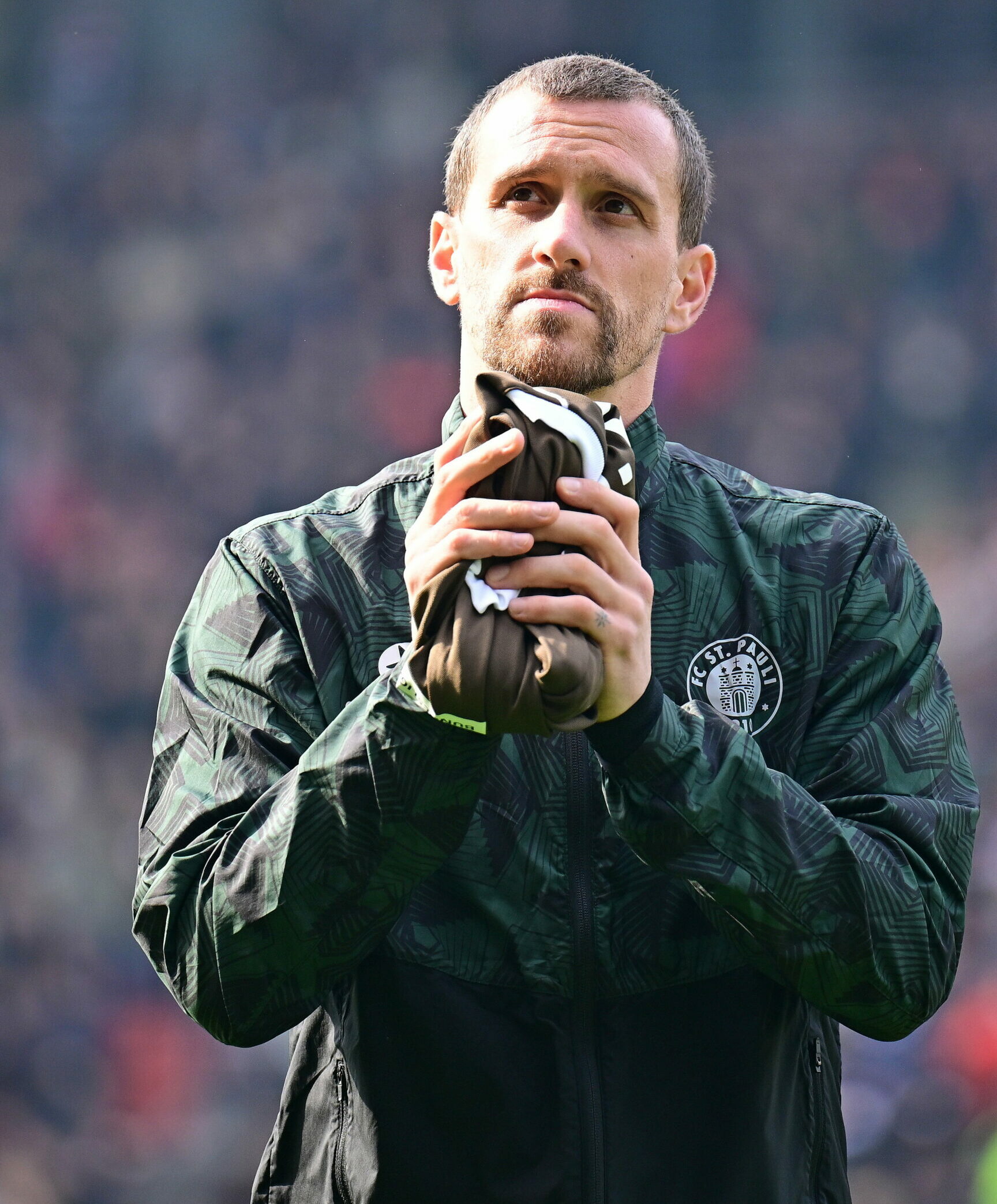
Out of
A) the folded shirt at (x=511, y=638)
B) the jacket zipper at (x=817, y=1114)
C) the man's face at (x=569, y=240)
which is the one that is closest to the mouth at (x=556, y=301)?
the man's face at (x=569, y=240)

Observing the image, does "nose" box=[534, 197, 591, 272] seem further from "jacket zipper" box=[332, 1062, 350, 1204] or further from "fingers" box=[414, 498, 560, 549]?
"jacket zipper" box=[332, 1062, 350, 1204]

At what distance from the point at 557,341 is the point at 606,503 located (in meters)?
0.36

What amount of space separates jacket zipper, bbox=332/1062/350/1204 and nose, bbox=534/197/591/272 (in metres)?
0.75

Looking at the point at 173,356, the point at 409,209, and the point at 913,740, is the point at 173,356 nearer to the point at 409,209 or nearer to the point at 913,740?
the point at 409,209

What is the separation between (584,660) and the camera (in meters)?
0.99

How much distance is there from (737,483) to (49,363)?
322cm

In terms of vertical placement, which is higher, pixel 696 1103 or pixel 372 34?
pixel 372 34

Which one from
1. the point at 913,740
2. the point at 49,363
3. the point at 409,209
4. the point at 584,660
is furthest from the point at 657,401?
the point at 584,660

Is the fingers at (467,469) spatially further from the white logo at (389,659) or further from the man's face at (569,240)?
the man's face at (569,240)

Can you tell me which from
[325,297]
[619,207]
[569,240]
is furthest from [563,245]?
[325,297]

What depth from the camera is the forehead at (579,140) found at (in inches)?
56.0

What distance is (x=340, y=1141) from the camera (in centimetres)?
126

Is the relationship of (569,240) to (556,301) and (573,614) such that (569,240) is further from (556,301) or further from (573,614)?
(573,614)

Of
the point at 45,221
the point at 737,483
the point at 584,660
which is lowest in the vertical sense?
the point at 584,660
